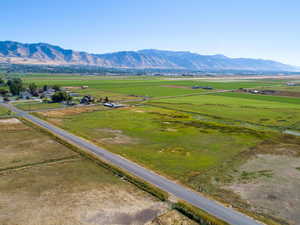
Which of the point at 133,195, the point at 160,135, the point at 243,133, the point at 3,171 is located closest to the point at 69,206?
the point at 133,195

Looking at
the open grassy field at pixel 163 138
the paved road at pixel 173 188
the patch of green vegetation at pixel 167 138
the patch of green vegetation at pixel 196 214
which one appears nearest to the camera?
the patch of green vegetation at pixel 196 214

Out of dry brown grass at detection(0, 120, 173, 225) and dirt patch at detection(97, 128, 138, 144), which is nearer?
dry brown grass at detection(0, 120, 173, 225)

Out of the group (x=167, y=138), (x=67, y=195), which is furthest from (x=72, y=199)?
(x=167, y=138)

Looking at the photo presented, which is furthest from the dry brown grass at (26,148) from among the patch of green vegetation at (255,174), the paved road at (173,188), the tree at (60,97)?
the tree at (60,97)

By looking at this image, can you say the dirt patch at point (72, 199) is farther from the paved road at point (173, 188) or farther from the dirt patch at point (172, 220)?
the paved road at point (173, 188)

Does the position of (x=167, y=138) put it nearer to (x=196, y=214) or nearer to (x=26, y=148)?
(x=196, y=214)

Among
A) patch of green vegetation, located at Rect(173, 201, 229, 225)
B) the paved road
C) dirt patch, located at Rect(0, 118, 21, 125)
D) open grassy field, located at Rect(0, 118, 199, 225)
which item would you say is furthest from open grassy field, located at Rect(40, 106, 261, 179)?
dirt patch, located at Rect(0, 118, 21, 125)

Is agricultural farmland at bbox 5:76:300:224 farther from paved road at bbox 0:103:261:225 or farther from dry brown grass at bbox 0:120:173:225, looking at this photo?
dry brown grass at bbox 0:120:173:225
